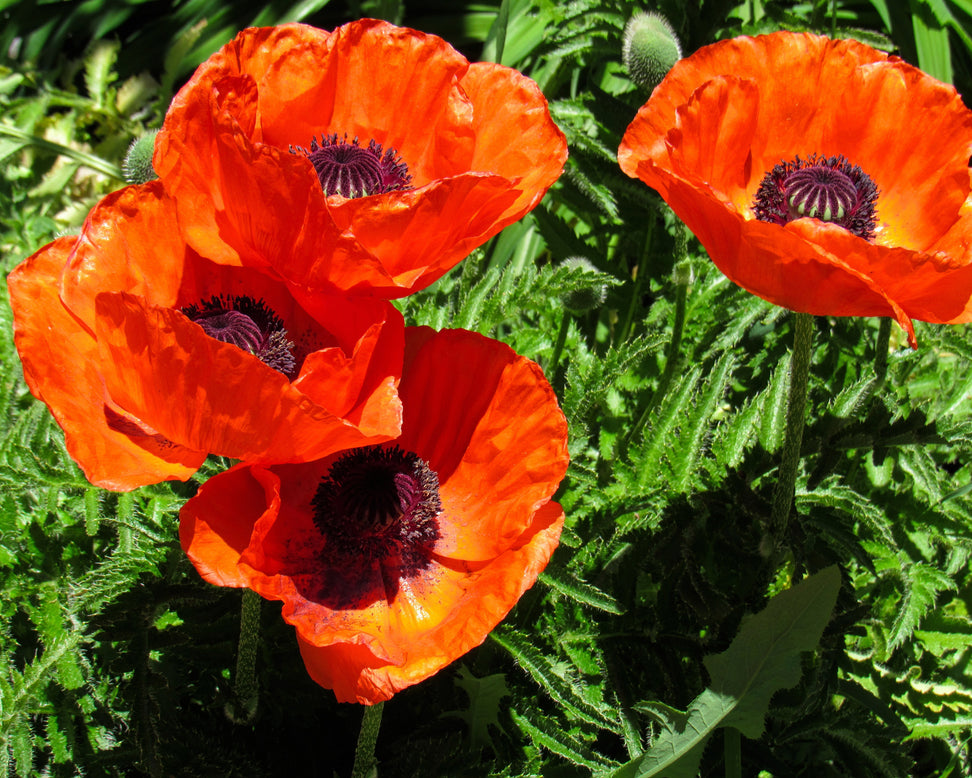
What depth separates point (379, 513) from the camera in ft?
4.76

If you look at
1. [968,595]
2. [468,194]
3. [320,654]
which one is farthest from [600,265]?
[320,654]

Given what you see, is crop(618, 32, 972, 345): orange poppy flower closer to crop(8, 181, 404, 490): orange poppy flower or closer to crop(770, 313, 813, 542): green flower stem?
crop(770, 313, 813, 542): green flower stem

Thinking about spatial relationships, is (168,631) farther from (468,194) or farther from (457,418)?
(468,194)

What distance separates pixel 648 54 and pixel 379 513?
4.25 ft

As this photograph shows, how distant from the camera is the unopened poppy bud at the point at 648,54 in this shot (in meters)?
2.21

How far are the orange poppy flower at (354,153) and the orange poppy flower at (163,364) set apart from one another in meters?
0.09

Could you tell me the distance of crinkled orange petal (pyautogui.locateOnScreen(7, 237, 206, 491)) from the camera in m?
1.21

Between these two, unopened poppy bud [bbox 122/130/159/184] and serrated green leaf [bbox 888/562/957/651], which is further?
unopened poppy bud [bbox 122/130/159/184]

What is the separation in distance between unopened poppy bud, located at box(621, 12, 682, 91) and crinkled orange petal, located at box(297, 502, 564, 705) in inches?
49.4

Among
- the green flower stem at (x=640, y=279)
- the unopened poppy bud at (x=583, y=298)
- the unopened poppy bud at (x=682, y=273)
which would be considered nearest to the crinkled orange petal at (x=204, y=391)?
the unopened poppy bud at (x=682, y=273)

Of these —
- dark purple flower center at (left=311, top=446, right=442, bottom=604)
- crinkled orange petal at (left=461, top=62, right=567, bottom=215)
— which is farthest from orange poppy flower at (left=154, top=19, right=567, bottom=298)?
dark purple flower center at (left=311, top=446, right=442, bottom=604)

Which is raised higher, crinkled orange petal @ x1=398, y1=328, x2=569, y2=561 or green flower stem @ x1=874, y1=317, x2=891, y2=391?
crinkled orange petal @ x1=398, y1=328, x2=569, y2=561

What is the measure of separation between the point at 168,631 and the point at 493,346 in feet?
2.47

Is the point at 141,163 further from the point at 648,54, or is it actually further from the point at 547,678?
the point at 547,678
